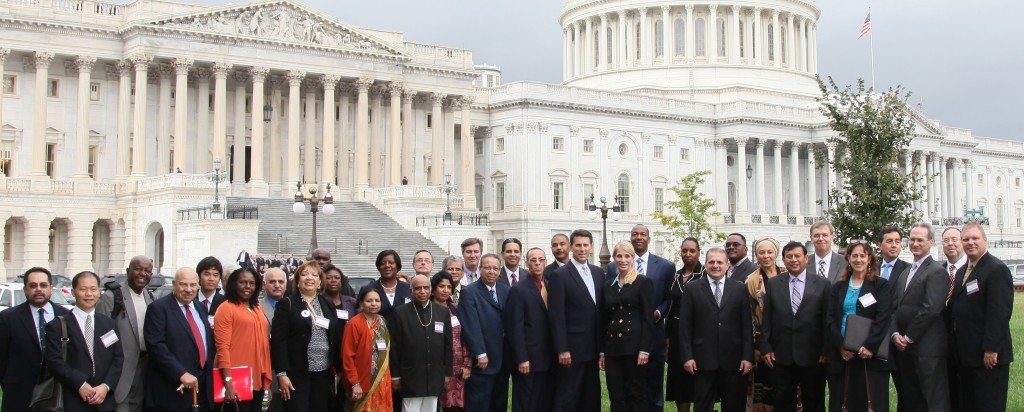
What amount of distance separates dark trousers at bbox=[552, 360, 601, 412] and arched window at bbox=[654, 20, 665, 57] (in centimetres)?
8285

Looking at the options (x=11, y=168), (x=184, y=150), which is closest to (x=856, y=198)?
(x=184, y=150)

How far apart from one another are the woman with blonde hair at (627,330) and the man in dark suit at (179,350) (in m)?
5.02

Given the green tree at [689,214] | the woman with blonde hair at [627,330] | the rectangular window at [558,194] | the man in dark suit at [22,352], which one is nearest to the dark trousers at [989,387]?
the woman with blonde hair at [627,330]

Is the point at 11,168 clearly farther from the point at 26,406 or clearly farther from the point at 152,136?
the point at 26,406

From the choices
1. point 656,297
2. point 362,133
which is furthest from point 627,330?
point 362,133

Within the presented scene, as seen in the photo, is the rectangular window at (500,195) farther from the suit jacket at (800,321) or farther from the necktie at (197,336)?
the necktie at (197,336)

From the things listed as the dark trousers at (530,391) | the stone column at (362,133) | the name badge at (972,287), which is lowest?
the dark trousers at (530,391)

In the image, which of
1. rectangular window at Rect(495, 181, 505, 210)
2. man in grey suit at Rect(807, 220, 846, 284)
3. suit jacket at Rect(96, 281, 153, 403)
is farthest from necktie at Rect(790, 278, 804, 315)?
rectangular window at Rect(495, 181, 505, 210)

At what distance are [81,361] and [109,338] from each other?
1.20ft

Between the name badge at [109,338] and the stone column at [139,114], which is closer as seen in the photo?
the name badge at [109,338]

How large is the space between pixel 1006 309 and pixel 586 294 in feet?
16.5

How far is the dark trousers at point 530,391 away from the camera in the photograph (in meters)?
15.9

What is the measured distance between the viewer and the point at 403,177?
65.7m

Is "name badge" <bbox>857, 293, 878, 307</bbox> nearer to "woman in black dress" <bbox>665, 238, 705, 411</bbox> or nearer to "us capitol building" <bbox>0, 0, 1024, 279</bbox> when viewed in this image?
"woman in black dress" <bbox>665, 238, 705, 411</bbox>
